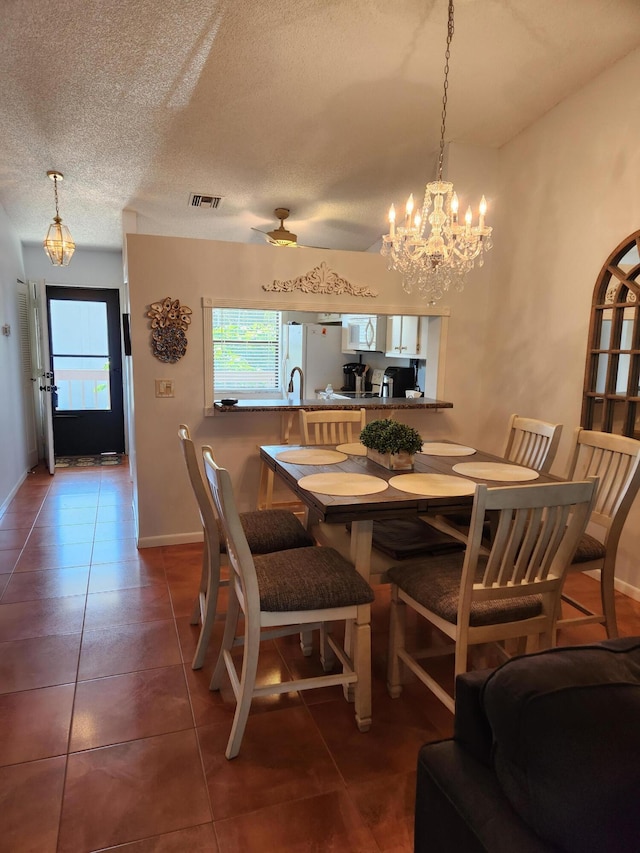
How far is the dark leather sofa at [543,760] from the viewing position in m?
0.71

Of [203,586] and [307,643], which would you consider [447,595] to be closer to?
[307,643]

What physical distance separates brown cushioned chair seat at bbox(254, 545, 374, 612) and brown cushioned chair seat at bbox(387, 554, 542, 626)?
0.61 feet

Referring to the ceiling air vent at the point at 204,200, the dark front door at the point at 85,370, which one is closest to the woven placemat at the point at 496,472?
the ceiling air vent at the point at 204,200

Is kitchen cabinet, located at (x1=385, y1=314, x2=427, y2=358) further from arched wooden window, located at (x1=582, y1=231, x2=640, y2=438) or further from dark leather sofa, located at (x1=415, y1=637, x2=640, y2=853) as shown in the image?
dark leather sofa, located at (x1=415, y1=637, x2=640, y2=853)

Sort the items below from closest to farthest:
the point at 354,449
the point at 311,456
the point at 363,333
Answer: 1. the point at 311,456
2. the point at 354,449
3. the point at 363,333

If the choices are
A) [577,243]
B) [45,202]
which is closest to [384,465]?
[577,243]

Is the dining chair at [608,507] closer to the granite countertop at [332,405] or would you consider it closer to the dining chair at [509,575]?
the dining chair at [509,575]

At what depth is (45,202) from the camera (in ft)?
15.0

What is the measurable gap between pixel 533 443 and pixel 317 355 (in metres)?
3.61

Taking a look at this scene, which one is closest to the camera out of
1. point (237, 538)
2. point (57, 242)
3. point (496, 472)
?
point (237, 538)

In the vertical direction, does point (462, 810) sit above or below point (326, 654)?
above

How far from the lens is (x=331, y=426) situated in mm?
3287

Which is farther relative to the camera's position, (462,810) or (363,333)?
(363,333)

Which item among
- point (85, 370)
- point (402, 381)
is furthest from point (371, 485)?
point (85, 370)
